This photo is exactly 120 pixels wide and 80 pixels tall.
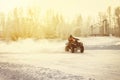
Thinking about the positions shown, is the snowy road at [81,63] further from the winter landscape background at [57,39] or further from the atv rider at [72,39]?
the atv rider at [72,39]

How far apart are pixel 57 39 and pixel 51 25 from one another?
0.16 m

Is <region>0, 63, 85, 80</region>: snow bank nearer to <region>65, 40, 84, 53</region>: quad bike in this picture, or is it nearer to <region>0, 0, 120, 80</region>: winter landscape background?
<region>0, 0, 120, 80</region>: winter landscape background

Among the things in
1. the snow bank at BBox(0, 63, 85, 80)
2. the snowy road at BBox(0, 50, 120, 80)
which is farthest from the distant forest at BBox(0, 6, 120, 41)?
the snow bank at BBox(0, 63, 85, 80)

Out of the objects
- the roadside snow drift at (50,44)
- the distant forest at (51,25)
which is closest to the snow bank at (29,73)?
the roadside snow drift at (50,44)

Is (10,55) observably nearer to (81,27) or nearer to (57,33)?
(57,33)

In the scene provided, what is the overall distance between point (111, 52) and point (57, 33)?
0.57m

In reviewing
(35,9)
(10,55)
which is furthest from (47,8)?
(10,55)

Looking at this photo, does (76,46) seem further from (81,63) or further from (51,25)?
(51,25)

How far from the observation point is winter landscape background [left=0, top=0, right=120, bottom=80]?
3.03 m

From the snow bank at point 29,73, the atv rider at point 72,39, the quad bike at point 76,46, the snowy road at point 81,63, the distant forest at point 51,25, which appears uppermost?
the distant forest at point 51,25

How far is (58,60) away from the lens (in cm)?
318

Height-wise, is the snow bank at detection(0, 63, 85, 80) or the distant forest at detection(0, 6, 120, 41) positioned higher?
the distant forest at detection(0, 6, 120, 41)

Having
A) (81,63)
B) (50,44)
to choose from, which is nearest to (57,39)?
(50,44)

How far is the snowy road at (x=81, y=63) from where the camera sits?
2.93m
